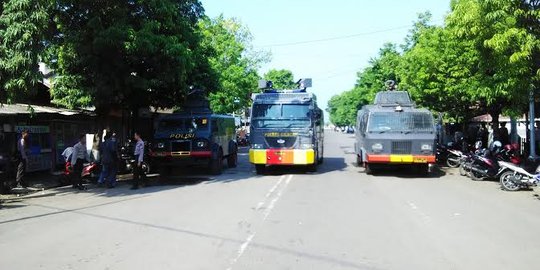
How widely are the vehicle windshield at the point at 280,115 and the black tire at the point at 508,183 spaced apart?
6932 mm

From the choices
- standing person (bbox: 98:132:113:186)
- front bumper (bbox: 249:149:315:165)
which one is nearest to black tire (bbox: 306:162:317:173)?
front bumper (bbox: 249:149:315:165)

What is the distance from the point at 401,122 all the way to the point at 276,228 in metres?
10.6

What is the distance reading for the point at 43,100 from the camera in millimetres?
21156

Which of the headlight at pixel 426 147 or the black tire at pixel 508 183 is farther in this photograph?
the headlight at pixel 426 147

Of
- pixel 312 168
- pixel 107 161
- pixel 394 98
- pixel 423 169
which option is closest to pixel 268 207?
pixel 107 161

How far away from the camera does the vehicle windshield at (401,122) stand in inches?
711

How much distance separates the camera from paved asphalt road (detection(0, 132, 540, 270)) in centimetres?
673

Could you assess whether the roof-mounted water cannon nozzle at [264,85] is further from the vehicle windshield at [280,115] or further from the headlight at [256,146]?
the headlight at [256,146]

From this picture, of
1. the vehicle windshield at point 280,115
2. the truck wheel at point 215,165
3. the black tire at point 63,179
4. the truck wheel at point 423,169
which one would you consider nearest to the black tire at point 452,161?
the truck wheel at point 423,169

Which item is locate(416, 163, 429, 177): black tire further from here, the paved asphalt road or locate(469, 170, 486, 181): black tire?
the paved asphalt road

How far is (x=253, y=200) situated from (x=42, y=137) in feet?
34.7

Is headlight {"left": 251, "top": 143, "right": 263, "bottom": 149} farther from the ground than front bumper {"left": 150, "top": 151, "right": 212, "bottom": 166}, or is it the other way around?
headlight {"left": 251, "top": 143, "right": 263, "bottom": 149}

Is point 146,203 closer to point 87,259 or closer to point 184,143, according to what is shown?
point 87,259

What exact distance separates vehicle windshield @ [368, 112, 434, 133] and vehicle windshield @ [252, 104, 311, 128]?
2.37 m
